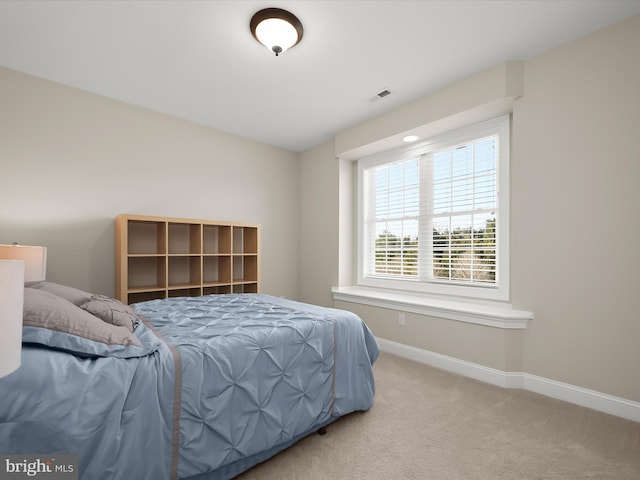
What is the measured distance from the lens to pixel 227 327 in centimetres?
178

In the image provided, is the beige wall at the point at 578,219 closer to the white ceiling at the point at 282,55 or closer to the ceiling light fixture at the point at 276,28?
the white ceiling at the point at 282,55

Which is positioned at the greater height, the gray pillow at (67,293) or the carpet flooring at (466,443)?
the gray pillow at (67,293)

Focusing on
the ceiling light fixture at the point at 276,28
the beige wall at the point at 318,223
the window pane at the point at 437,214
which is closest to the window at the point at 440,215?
the window pane at the point at 437,214

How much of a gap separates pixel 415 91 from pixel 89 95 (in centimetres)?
319

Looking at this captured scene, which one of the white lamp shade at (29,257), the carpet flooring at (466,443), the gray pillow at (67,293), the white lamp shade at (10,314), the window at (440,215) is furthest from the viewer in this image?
the window at (440,215)

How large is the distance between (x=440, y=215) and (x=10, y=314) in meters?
3.41

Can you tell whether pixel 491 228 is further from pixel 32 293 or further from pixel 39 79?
pixel 39 79

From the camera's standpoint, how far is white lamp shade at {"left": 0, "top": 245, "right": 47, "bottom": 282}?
2.22 m

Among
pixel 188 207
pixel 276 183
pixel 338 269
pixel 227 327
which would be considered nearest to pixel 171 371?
pixel 227 327

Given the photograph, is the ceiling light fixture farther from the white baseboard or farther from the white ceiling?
the white baseboard

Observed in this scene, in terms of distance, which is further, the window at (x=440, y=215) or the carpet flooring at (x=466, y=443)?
the window at (x=440, y=215)

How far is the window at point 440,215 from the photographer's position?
2.98 m

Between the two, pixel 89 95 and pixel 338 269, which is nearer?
pixel 89 95

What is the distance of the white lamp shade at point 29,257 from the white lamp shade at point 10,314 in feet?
6.37
